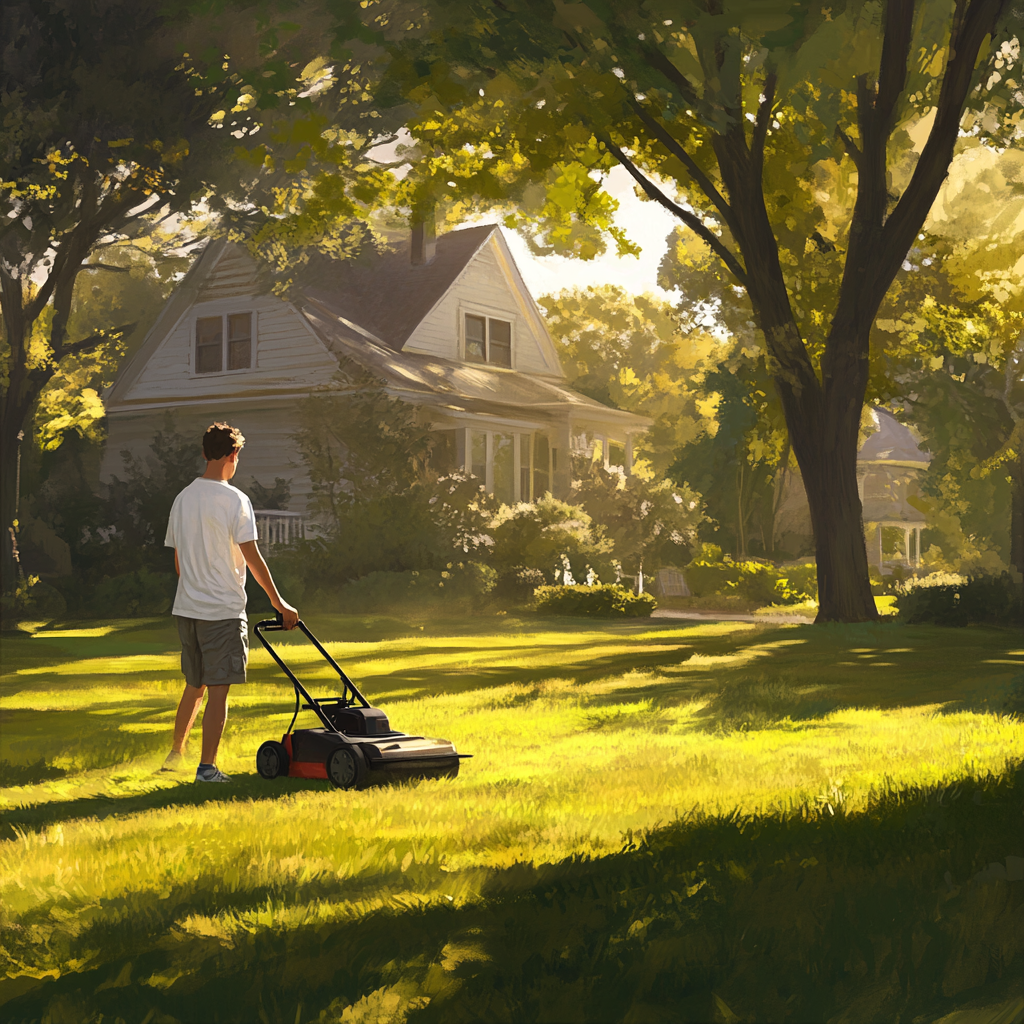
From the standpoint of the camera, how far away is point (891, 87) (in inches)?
678

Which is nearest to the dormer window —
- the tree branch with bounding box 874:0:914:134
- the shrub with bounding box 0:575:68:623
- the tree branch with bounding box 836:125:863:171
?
the shrub with bounding box 0:575:68:623

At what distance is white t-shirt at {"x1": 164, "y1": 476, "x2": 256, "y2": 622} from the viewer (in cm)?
737

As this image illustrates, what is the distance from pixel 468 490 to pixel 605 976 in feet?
80.4

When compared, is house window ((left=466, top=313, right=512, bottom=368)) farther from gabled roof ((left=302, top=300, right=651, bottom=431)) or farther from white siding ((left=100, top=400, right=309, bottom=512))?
white siding ((left=100, top=400, right=309, bottom=512))

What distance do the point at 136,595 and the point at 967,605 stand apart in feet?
48.3

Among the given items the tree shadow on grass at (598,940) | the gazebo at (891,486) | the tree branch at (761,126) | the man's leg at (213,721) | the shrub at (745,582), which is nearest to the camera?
the tree shadow on grass at (598,940)

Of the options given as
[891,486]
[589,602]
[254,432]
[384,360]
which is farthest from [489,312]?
[891,486]

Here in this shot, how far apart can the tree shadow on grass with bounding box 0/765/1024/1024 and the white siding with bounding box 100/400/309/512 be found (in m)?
28.7

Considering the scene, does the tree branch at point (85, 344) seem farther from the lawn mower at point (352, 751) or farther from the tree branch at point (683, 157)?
the lawn mower at point (352, 751)

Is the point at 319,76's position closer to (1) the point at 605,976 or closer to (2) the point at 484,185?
(2) the point at 484,185

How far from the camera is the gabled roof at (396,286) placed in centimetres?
3722

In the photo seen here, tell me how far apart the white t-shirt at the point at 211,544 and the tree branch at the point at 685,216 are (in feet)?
40.4

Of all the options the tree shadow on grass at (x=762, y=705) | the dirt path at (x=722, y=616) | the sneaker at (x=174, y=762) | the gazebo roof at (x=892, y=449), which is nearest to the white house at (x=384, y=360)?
the dirt path at (x=722, y=616)

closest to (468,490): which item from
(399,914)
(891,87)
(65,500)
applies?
(65,500)
